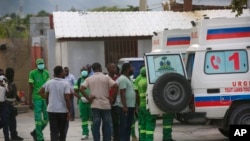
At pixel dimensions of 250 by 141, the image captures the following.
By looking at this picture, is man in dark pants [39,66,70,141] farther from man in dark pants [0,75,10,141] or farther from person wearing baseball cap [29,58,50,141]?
man in dark pants [0,75,10,141]

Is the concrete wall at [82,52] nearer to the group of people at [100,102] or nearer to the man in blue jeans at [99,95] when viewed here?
the group of people at [100,102]

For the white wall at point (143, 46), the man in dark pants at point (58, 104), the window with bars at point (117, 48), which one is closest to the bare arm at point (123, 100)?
the man in dark pants at point (58, 104)

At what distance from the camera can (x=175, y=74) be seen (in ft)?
39.8

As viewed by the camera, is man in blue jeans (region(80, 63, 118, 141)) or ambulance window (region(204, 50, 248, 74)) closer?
man in blue jeans (region(80, 63, 118, 141))

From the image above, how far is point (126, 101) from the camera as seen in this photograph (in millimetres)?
12312

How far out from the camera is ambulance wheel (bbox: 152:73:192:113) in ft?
39.7

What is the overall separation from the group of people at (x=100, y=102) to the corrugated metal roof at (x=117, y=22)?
26.8 feet

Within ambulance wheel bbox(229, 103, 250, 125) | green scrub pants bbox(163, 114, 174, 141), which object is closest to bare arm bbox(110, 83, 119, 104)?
green scrub pants bbox(163, 114, 174, 141)

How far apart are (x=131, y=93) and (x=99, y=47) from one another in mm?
9804

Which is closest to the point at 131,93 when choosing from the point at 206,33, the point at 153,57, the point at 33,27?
the point at 153,57

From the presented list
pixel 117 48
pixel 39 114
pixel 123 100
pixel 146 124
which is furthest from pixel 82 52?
pixel 123 100

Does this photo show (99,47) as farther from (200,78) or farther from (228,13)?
(200,78)

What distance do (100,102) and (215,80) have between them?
8.16 feet

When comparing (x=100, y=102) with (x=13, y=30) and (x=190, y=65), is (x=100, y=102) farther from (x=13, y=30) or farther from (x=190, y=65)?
(x=13, y=30)
